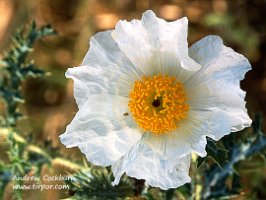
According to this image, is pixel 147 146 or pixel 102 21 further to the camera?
pixel 102 21

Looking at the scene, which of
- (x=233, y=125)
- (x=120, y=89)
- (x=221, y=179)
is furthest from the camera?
(x=221, y=179)

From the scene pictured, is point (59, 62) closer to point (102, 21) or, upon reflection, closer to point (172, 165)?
point (102, 21)

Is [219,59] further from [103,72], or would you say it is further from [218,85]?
[103,72]

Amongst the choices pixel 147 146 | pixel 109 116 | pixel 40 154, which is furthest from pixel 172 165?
pixel 40 154

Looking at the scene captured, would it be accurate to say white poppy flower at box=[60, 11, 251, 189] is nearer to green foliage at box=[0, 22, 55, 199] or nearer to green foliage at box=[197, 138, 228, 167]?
green foliage at box=[197, 138, 228, 167]

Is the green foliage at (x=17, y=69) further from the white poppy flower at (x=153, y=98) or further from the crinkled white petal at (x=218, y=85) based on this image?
the crinkled white petal at (x=218, y=85)

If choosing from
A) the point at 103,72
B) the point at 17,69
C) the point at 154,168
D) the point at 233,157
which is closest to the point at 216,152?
the point at 154,168
